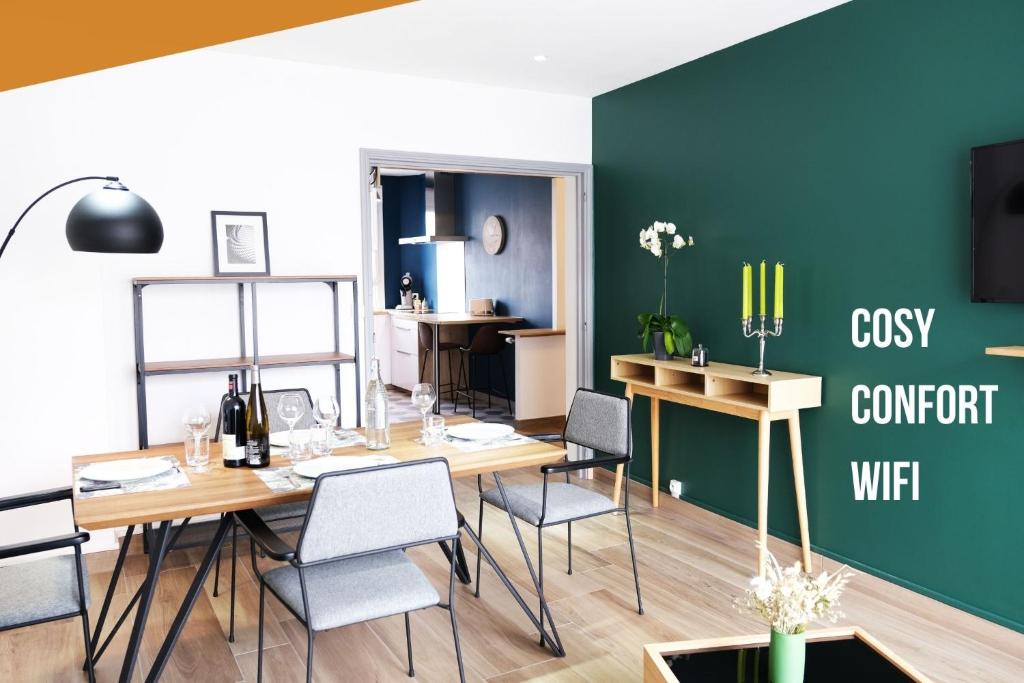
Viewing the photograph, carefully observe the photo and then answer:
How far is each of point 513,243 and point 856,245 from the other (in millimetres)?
4613

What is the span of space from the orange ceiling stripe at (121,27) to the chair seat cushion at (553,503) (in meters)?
2.13

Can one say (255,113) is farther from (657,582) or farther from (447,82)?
Result: (657,582)

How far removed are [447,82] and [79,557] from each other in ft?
11.2

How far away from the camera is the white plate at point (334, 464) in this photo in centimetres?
248

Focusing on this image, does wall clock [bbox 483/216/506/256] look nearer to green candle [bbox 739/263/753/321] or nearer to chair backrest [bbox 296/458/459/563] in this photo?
green candle [bbox 739/263/753/321]

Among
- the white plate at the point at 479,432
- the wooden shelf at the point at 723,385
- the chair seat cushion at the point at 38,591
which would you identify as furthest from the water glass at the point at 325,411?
the wooden shelf at the point at 723,385

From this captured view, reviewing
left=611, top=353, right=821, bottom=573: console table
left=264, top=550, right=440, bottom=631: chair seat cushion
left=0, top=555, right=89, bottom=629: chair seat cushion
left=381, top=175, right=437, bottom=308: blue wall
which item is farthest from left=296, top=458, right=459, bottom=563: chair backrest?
left=381, top=175, right=437, bottom=308: blue wall

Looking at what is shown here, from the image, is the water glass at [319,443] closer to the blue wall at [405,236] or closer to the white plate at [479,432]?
the white plate at [479,432]

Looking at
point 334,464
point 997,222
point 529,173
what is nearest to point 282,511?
point 334,464

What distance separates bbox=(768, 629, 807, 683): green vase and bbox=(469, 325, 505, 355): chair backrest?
5.65 metres

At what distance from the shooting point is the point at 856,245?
3.59 m

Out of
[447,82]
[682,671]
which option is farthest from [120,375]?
[682,671]

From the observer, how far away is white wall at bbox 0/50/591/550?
368 cm

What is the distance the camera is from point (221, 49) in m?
4.05
